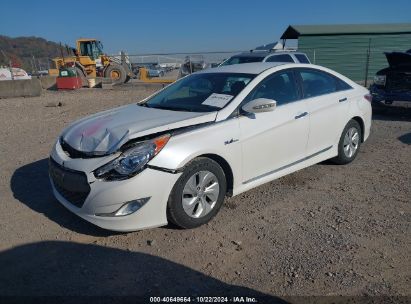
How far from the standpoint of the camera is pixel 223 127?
143 inches

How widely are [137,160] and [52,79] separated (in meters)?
19.3

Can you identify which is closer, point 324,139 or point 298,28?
point 324,139

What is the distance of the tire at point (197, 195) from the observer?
3336 mm

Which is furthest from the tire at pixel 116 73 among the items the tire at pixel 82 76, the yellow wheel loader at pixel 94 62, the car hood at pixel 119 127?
the car hood at pixel 119 127

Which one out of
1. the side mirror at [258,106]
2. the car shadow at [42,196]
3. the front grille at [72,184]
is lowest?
the car shadow at [42,196]

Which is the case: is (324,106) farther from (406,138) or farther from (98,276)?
(98,276)

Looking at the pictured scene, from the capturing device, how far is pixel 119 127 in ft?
11.8

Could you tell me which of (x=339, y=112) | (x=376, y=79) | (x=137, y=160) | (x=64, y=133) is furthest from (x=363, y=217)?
(x=376, y=79)

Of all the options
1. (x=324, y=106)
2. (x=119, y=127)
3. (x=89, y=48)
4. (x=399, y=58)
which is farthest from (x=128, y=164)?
(x=89, y=48)

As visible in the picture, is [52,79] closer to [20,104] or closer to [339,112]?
[20,104]

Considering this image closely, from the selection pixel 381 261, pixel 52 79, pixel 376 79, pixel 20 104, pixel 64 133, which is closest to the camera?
pixel 381 261

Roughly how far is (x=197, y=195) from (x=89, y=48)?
73.3 feet

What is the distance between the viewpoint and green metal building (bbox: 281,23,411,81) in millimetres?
20922

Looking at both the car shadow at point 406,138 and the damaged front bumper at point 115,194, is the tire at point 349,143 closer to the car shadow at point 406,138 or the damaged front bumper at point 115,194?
the car shadow at point 406,138
